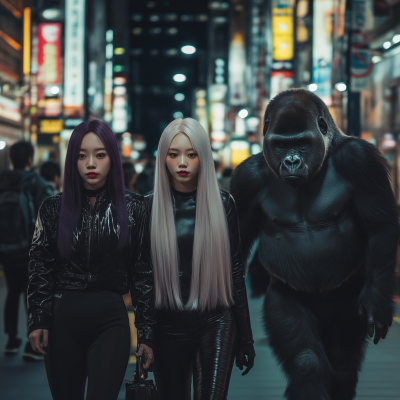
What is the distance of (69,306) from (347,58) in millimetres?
10834

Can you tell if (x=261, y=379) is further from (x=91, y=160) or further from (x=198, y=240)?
(x=91, y=160)

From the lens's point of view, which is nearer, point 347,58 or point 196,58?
point 347,58

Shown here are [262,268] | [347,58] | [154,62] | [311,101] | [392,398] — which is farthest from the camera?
[154,62]

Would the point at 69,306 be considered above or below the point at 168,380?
above

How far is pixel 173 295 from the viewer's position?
139 inches

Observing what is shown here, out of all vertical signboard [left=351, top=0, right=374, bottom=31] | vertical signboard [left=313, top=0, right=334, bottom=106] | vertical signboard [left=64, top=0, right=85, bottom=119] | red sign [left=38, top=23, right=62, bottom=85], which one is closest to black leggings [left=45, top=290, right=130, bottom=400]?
vertical signboard [left=351, top=0, right=374, bottom=31]

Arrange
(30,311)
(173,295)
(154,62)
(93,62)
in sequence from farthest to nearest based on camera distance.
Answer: (154,62)
(93,62)
(173,295)
(30,311)

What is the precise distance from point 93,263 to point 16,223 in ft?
13.1

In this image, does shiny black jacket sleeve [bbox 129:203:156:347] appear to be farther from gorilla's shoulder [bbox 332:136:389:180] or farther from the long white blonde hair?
gorilla's shoulder [bbox 332:136:389:180]

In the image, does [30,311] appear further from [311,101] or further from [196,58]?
[196,58]

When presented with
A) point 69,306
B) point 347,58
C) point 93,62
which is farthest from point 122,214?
point 93,62

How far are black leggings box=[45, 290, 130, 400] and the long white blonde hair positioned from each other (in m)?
0.39

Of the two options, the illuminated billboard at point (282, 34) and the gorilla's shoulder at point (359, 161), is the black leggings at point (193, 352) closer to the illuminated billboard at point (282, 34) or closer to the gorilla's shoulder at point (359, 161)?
the gorilla's shoulder at point (359, 161)

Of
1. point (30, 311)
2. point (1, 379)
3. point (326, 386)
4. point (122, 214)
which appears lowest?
point (1, 379)
